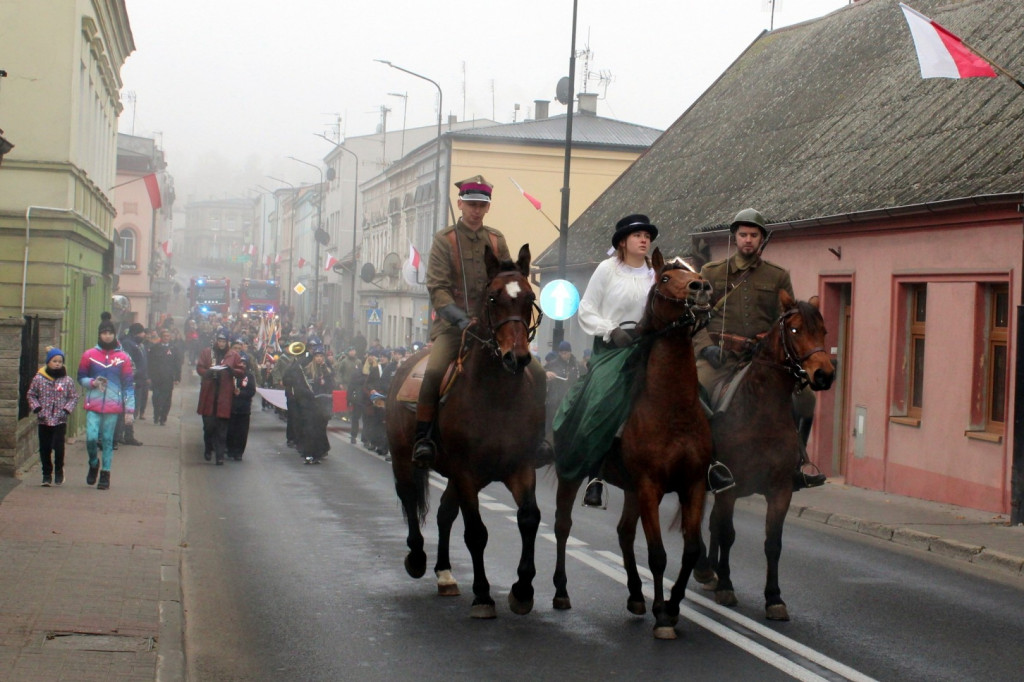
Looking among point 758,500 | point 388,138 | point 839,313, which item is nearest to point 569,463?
point 758,500

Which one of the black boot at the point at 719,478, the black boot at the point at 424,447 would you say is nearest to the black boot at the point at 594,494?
the black boot at the point at 719,478

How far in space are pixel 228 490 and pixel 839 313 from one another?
9798 mm

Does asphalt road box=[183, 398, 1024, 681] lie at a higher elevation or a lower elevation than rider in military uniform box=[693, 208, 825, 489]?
lower

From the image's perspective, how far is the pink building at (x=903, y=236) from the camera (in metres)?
16.7

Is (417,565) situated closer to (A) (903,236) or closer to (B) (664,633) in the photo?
(B) (664,633)

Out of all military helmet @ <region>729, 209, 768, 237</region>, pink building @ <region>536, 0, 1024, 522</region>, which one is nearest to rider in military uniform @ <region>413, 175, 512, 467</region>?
military helmet @ <region>729, 209, 768, 237</region>

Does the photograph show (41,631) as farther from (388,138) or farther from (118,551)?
(388,138)

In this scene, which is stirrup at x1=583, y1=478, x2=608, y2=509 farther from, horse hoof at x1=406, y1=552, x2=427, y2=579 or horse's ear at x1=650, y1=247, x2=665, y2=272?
horse hoof at x1=406, y1=552, x2=427, y2=579

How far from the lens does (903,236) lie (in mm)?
18641

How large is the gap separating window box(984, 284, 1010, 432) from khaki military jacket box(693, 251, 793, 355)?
26.4ft

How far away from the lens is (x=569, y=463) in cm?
883

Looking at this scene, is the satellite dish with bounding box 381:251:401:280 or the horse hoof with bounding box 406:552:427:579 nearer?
the horse hoof with bounding box 406:552:427:579

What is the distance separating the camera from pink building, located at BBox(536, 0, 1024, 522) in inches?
656

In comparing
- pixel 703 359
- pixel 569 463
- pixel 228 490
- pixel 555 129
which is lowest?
pixel 228 490
